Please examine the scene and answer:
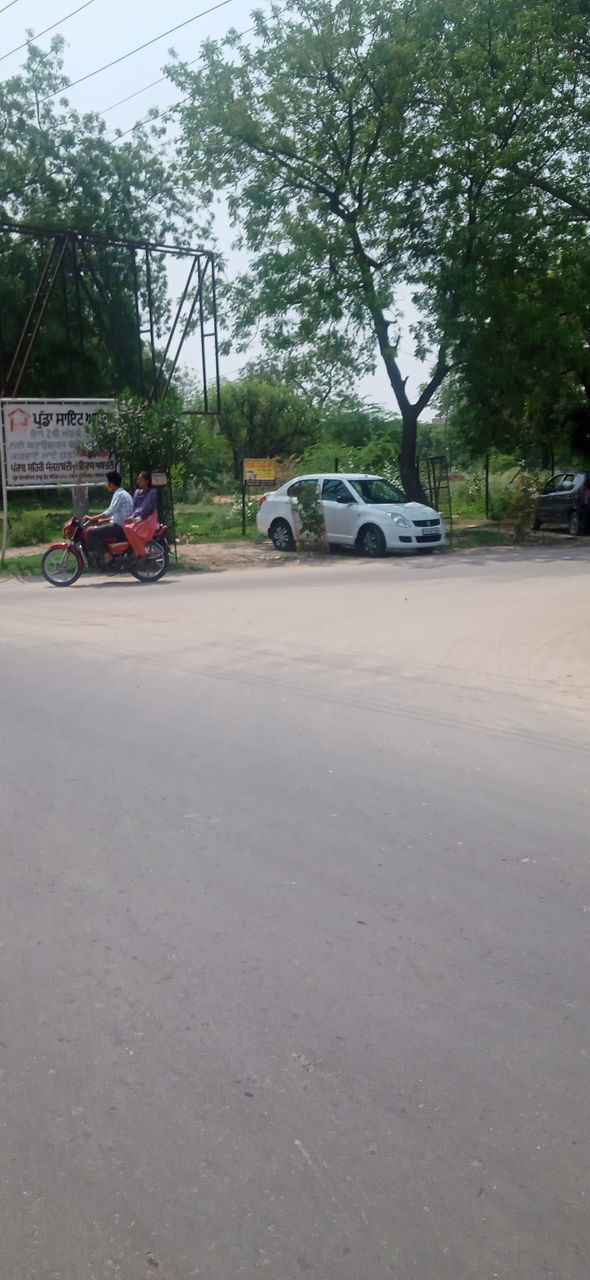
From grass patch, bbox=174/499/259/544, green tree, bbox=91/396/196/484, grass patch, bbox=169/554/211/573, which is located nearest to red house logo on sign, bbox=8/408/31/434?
green tree, bbox=91/396/196/484

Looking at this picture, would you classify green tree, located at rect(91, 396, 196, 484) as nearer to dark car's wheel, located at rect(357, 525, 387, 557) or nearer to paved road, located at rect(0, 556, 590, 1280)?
dark car's wheel, located at rect(357, 525, 387, 557)

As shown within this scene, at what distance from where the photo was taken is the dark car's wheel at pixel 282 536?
2434cm

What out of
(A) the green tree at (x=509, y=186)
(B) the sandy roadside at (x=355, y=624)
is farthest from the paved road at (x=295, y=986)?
(A) the green tree at (x=509, y=186)

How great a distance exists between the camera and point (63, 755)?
746 centimetres

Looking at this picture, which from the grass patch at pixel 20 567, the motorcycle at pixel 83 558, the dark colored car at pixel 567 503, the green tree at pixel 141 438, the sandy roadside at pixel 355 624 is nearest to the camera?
the sandy roadside at pixel 355 624

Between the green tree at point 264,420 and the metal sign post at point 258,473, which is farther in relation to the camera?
the green tree at point 264,420

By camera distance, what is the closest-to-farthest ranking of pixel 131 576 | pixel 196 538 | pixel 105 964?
pixel 105 964
pixel 131 576
pixel 196 538

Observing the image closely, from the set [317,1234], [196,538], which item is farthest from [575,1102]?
[196,538]

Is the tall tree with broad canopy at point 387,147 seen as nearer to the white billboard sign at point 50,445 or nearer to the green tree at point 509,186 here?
the green tree at point 509,186

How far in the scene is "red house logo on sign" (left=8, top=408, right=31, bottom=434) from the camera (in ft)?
69.0

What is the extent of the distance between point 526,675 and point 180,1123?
23.9ft

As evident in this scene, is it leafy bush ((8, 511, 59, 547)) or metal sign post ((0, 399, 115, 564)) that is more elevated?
metal sign post ((0, 399, 115, 564))

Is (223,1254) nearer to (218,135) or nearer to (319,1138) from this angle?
(319,1138)

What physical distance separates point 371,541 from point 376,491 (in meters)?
1.19
